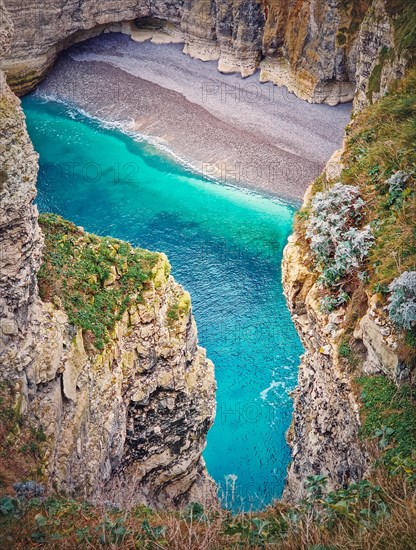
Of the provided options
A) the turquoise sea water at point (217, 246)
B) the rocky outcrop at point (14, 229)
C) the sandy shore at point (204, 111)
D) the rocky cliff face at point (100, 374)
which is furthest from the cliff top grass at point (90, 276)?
the sandy shore at point (204, 111)

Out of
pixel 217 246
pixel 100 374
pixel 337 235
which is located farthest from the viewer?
pixel 217 246

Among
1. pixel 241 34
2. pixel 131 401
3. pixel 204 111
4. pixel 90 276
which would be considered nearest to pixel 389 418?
pixel 131 401

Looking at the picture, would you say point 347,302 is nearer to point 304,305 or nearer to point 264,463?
point 304,305

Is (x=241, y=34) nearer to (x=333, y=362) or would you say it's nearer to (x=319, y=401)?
(x=319, y=401)

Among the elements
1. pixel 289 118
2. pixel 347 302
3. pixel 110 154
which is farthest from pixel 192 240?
pixel 347 302

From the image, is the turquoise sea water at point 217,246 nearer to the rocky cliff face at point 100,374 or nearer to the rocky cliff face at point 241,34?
the rocky cliff face at point 100,374

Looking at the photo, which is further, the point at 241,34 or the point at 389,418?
the point at 241,34

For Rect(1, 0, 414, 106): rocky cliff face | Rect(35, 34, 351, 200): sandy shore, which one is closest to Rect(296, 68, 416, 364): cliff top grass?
Rect(1, 0, 414, 106): rocky cliff face

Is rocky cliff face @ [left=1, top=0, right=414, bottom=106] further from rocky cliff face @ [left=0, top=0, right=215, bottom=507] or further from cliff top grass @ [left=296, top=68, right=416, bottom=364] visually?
rocky cliff face @ [left=0, top=0, right=215, bottom=507]
